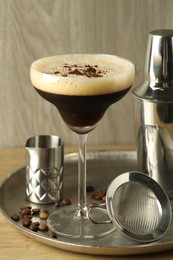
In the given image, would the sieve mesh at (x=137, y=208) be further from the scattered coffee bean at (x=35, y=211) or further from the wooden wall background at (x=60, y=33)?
the wooden wall background at (x=60, y=33)

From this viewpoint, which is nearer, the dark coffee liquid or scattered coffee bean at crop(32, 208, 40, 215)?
the dark coffee liquid

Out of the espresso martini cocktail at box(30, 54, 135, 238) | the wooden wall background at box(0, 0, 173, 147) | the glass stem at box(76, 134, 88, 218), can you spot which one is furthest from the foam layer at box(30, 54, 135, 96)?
the wooden wall background at box(0, 0, 173, 147)

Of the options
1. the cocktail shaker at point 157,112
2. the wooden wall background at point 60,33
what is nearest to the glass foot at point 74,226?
the cocktail shaker at point 157,112

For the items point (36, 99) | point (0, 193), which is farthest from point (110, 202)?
point (36, 99)

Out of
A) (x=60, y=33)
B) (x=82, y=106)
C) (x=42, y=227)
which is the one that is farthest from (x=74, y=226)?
(x=60, y=33)

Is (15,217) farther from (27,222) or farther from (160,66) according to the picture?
(160,66)

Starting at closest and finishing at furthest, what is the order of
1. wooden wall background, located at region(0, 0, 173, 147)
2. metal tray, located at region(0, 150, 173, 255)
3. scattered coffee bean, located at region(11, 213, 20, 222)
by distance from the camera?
1. metal tray, located at region(0, 150, 173, 255)
2. scattered coffee bean, located at region(11, 213, 20, 222)
3. wooden wall background, located at region(0, 0, 173, 147)

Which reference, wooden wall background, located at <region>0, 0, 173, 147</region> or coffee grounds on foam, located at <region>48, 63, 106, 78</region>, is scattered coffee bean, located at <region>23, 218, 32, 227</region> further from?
wooden wall background, located at <region>0, 0, 173, 147</region>
